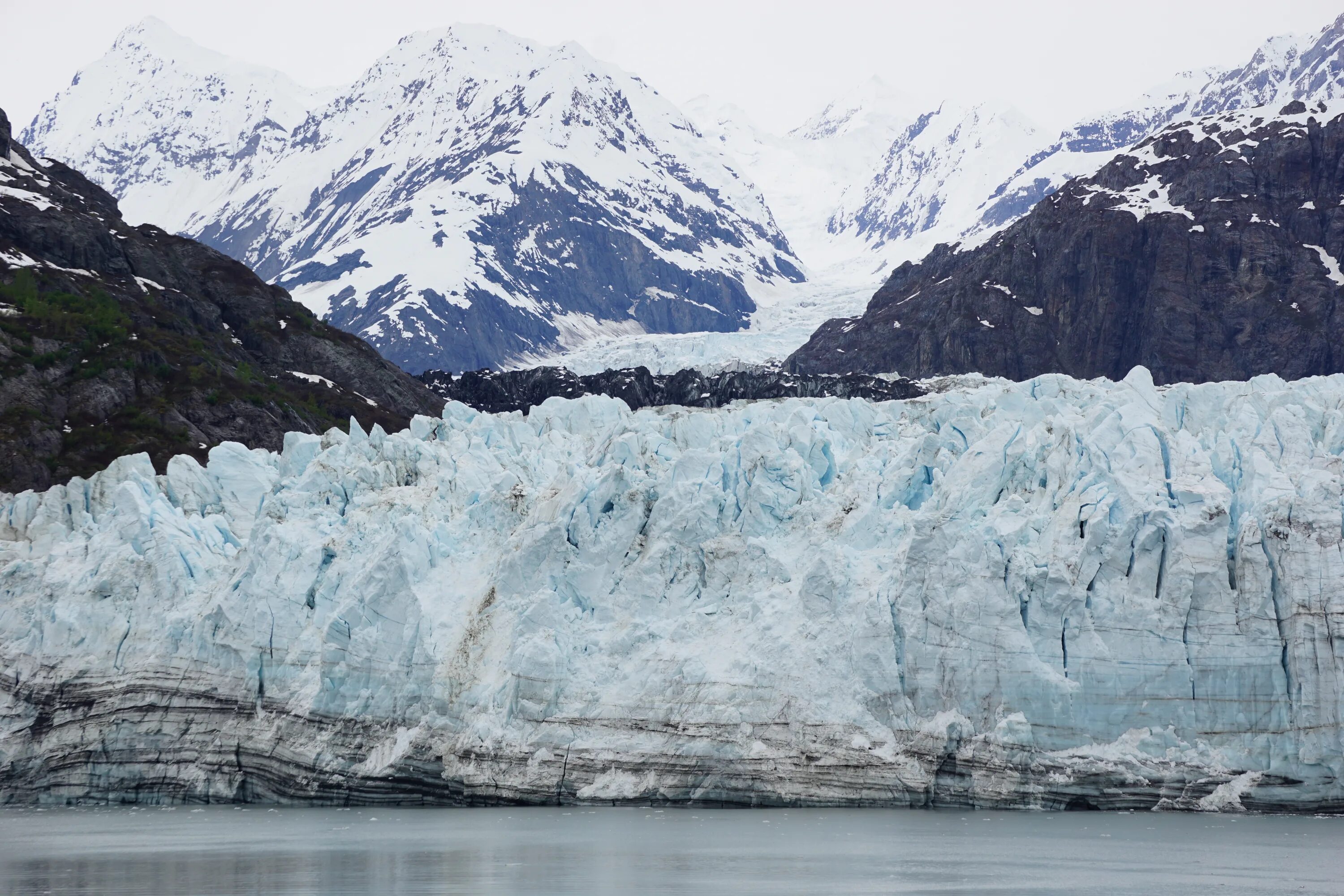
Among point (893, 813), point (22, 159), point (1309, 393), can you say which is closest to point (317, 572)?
point (893, 813)

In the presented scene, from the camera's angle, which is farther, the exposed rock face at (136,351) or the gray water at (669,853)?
the exposed rock face at (136,351)

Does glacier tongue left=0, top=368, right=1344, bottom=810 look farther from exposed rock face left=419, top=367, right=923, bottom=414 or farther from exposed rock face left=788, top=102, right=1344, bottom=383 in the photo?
exposed rock face left=788, top=102, right=1344, bottom=383

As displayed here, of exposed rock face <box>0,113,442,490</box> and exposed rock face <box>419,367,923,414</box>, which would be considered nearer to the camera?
exposed rock face <box>0,113,442,490</box>

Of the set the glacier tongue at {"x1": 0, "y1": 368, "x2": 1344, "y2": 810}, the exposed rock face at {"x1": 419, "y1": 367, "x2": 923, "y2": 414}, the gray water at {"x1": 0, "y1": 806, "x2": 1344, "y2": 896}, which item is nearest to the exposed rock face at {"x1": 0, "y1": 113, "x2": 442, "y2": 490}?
the exposed rock face at {"x1": 419, "y1": 367, "x2": 923, "y2": 414}

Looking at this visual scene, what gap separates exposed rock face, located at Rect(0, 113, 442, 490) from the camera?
66.9 meters

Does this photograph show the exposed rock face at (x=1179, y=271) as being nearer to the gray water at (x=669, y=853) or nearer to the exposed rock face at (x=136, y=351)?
the exposed rock face at (x=136, y=351)

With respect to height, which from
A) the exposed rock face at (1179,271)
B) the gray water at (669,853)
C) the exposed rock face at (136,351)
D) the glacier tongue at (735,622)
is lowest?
the gray water at (669,853)

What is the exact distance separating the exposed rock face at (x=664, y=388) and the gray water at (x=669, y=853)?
212 ft

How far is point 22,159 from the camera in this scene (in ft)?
311

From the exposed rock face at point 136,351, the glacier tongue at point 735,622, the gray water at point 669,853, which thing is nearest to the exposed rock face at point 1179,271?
A: the exposed rock face at point 136,351

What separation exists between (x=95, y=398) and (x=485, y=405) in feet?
124

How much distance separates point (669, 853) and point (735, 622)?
5869 mm

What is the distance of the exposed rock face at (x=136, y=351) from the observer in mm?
66938

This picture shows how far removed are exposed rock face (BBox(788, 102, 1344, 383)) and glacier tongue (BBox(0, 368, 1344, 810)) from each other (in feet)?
241
